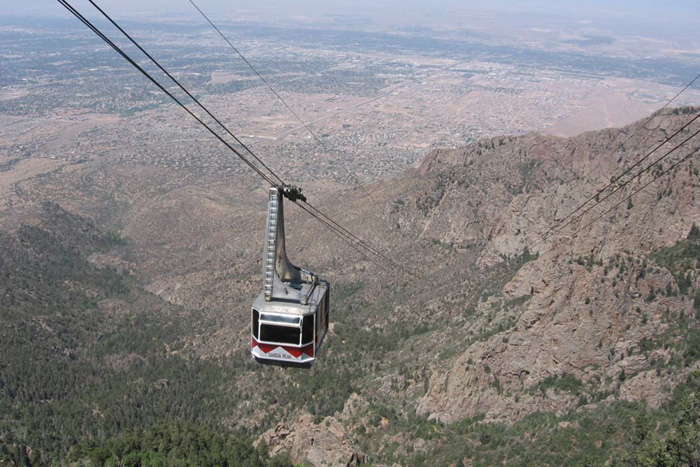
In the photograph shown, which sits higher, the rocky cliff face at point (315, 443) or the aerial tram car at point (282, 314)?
the aerial tram car at point (282, 314)

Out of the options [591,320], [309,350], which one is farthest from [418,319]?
[309,350]

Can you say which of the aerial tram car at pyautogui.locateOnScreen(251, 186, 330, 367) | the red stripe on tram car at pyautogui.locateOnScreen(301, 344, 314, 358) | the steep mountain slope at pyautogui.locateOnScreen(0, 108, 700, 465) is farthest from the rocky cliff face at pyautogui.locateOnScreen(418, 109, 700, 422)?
the aerial tram car at pyautogui.locateOnScreen(251, 186, 330, 367)

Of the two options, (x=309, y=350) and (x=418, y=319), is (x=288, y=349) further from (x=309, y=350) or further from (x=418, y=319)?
(x=418, y=319)

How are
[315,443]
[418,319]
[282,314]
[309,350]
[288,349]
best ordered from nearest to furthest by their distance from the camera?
[282,314] < [288,349] < [309,350] < [315,443] < [418,319]

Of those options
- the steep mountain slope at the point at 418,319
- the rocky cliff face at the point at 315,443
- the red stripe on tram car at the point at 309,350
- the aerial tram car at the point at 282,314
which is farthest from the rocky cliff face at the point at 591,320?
the aerial tram car at the point at 282,314

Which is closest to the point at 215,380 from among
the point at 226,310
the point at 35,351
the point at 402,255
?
the point at 226,310

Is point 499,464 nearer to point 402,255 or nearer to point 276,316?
point 276,316

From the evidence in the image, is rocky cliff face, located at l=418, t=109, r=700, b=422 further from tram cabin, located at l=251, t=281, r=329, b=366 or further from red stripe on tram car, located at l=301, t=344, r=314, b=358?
→ tram cabin, located at l=251, t=281, r=329, b=366

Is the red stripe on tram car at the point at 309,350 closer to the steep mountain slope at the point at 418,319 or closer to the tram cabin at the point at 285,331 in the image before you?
the tram cabin at the point at 285,331
